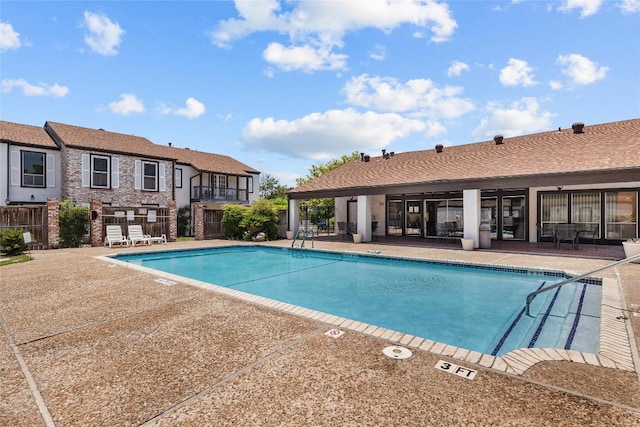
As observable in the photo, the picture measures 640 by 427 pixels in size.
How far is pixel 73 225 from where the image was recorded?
50.5ft

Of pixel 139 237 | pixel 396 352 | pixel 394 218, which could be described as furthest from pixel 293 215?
pixel 396 352

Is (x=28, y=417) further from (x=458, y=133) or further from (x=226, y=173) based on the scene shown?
(x=226, y=173)

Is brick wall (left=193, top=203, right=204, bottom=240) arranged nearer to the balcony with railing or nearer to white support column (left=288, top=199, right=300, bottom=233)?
→ white support column (left=288, top=199, right=300, bottom=233)

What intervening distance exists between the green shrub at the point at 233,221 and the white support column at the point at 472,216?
12.0m

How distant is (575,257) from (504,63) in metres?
7.15

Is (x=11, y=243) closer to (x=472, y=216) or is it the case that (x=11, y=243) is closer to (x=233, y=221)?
(x=233, y=221)

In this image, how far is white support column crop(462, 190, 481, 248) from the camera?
1361 centimetres

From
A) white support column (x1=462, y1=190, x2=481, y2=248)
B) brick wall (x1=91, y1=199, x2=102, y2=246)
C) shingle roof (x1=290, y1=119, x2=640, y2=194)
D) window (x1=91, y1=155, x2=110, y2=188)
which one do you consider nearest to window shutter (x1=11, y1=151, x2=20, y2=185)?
window (x1=91, y1=155, x2=110, y2=188)

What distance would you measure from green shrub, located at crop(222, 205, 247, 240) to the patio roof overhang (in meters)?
4.99

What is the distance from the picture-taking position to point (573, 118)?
55.3ft

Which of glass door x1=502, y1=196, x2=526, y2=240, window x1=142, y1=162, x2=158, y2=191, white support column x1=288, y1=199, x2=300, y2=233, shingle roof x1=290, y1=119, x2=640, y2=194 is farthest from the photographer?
window x1=142, y1=162, x2=158, y2=191

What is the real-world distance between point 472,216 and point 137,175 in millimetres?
20675

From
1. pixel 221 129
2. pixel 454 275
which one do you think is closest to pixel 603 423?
pixel 454 275

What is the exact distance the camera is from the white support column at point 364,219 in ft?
56.5
